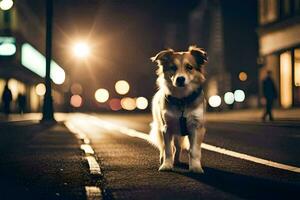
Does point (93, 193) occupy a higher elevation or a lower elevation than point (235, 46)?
lower

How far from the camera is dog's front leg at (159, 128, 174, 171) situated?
830cm

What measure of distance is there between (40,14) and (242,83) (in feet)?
126

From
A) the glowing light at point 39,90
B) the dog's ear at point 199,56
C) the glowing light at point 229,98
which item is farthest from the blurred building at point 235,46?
the dog's ear at point 199,56

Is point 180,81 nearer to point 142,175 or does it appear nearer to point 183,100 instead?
point 183,100

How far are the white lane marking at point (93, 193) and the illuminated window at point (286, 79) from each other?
114 ft

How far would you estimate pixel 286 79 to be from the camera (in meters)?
41.3

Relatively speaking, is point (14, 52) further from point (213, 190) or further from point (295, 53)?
point (213, 190)

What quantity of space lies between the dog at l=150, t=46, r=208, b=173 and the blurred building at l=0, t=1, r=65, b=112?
53.2 metres

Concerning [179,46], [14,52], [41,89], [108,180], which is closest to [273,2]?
[14,52]

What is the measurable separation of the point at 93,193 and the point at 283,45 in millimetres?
36391

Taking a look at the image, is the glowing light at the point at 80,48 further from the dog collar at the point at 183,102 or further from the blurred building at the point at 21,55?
the dog collar at the point at 183,102

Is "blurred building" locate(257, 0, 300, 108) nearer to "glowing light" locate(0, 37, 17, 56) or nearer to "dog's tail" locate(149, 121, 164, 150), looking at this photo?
"glowing light" locate(0, 37, 17, 56)

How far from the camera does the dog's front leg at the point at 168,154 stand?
8.30 metres

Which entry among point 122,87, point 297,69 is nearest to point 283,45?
point 297,69
